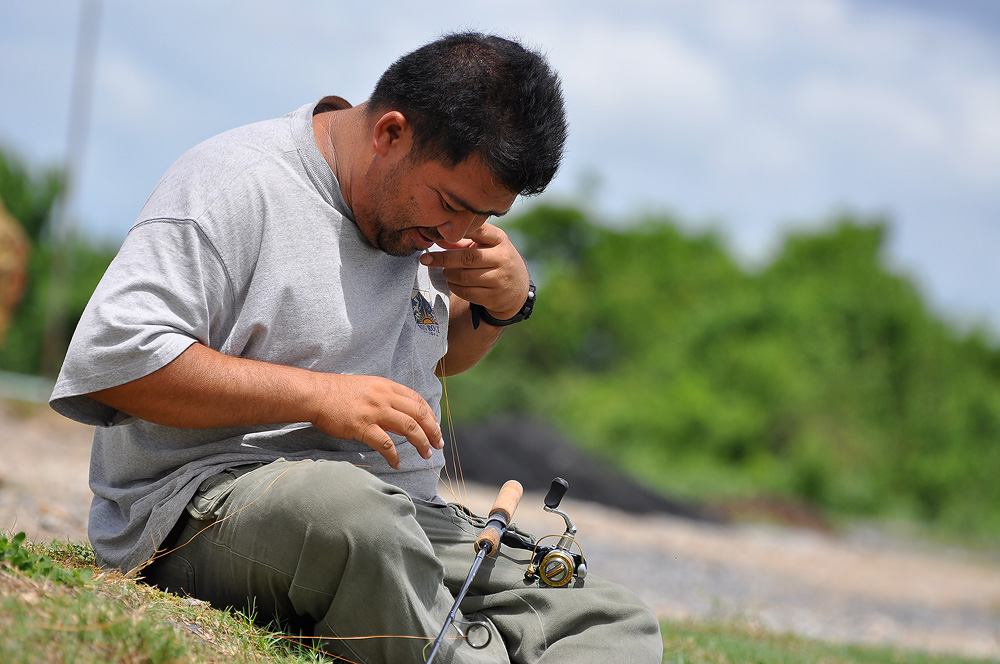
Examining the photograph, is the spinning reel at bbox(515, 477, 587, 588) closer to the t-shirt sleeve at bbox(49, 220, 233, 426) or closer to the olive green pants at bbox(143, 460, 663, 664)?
the olive green pants at bbox(143, 460, 663, 664)

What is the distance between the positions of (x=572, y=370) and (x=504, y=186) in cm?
5117

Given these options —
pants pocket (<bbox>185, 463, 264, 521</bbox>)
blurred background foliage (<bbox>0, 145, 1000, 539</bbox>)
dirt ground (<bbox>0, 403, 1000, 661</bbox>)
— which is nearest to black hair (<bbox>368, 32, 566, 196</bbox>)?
pants pocket (<bbox>185, 463, 264, 521</bbox>)

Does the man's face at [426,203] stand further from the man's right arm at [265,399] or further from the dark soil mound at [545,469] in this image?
the dark soil mound at [545,469]

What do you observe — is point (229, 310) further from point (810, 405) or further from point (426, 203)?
point (810, 405)

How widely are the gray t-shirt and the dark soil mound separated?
1427 centimetres

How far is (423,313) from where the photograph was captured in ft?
10.7

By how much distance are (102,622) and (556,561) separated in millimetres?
1422

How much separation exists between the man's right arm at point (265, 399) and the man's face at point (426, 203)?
0.55 meters

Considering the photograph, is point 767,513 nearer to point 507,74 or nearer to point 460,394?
point 460,394

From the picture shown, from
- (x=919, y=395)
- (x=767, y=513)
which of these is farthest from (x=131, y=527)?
(x=919, y=395)

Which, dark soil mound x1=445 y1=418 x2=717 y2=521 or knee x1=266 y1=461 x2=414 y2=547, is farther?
dark soil mound x1=445 y1=418 x2=717 y2=521

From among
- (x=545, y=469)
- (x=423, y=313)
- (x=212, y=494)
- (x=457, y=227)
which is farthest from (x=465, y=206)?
(x=545, y=469)

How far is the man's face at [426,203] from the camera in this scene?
288 centimetres

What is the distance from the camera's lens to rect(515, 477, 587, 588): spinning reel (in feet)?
10.1
